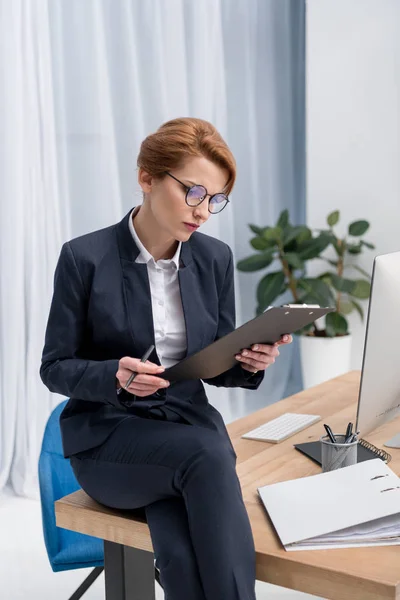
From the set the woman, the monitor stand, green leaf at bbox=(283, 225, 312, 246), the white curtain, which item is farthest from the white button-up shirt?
green leaf at bbox=(283, 225, 312, 246)

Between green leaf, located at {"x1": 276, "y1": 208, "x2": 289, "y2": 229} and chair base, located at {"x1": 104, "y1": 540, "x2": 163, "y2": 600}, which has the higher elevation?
green leaf, located at {"x1": 276, "y1": 208, "x2": 289, "y2": 229}

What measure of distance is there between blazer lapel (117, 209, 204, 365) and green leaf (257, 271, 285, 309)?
2.79m

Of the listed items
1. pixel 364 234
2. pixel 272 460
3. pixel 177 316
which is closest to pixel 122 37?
pixel 364 234

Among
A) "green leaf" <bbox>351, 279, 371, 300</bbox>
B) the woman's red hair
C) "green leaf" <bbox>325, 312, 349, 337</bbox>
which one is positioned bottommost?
"green leaf" <bbox>325, 312, 349, 337</bbox>

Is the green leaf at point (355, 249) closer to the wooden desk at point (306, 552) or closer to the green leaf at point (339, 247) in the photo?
the green leaf at point (339, 247)

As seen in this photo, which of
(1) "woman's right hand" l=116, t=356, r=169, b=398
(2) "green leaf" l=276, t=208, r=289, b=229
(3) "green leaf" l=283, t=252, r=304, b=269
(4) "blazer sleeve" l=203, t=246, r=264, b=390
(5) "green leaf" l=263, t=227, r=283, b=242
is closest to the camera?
(1) "woman's right hand" l=116, t=356, r=169, b=398

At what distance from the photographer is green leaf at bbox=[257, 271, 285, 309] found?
4562mm

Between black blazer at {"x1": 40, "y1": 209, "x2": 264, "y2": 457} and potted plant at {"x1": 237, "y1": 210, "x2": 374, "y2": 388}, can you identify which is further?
potted plant at {"x1": 237, "y1": 210, "x2": 374, "y2": 388}

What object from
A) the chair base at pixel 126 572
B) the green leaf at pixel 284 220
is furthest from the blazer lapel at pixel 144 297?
the green leaf at pixel 284 220

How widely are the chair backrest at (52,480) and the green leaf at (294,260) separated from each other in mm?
2393

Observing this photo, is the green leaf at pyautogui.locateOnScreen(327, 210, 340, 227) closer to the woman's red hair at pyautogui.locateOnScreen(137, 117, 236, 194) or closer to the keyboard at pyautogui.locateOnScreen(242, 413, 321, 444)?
the keyboard at pyautogui.locateOnScreen(242, 413, 321, 444)

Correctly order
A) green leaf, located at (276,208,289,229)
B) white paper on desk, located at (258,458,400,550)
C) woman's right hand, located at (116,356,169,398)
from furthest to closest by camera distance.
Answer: green leaf, located at (276,208,289,229)
woman's right hand, located at (116,356,169,398)
white paper on desk, located at (258,458,400,550)

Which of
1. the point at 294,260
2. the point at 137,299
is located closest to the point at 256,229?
the point at 294,260

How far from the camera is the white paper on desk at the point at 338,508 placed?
1.29 metres
